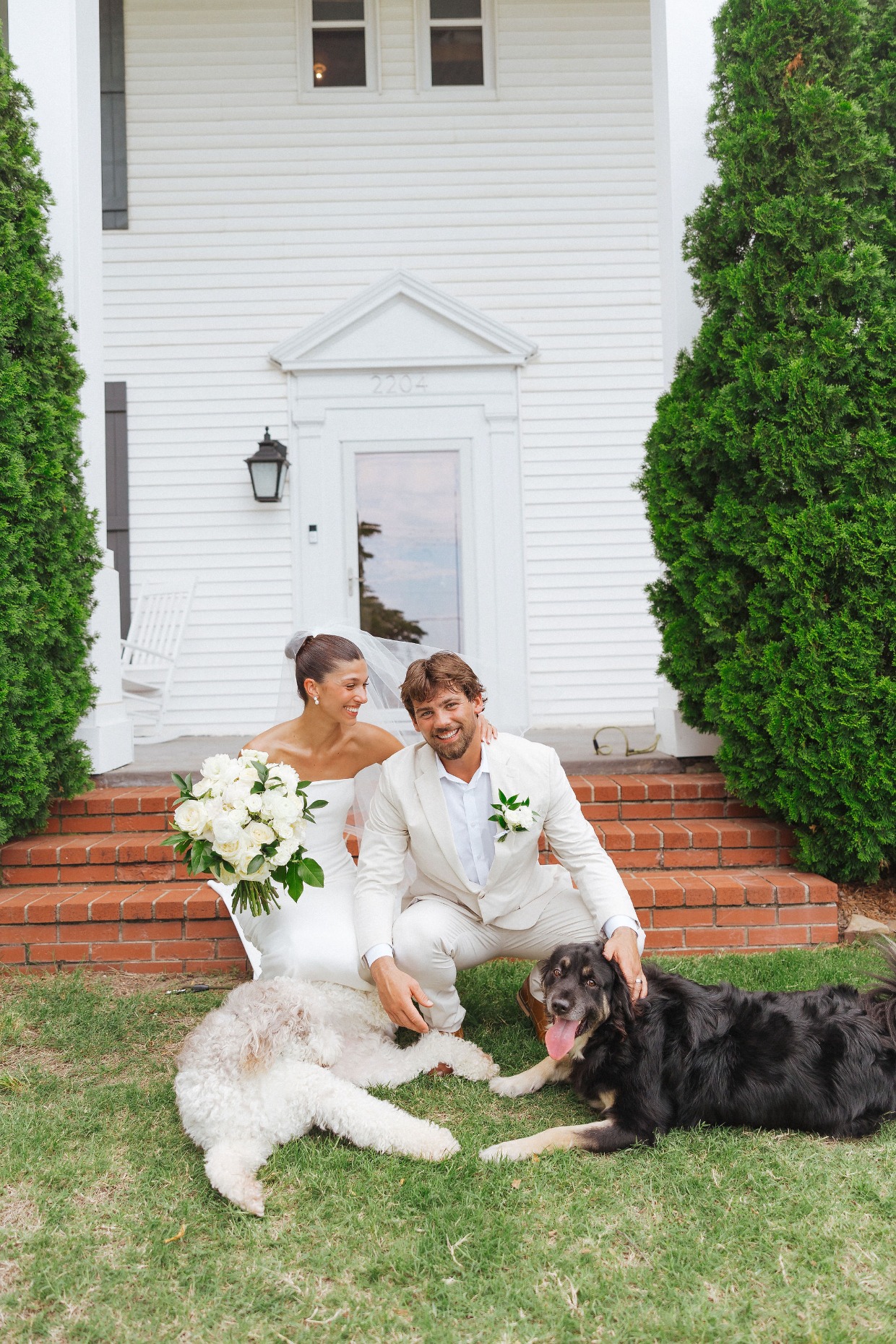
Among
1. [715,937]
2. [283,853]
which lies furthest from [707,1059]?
[715,937]

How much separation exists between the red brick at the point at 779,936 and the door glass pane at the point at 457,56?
7005mm

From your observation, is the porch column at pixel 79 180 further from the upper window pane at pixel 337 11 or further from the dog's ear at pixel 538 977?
the upper window pane at pixel 337 11

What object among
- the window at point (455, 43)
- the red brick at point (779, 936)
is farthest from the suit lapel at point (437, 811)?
the window at point (455, 43)

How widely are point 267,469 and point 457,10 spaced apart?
Result: 4.09 m

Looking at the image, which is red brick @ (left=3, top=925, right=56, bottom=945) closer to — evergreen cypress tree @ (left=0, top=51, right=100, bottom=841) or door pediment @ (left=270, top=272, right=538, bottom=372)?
evergreen cypress tree @ (left=0, top=51, right=100, bottom=841)

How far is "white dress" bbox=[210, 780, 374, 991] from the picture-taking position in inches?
133

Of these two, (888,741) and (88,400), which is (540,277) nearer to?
(88,400)

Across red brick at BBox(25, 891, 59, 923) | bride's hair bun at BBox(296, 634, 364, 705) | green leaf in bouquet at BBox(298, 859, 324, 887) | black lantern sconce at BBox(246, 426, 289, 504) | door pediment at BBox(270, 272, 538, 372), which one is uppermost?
door pediment at BBox(270, 272, 538, 372)

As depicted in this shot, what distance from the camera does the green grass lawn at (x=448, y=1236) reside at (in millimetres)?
2002

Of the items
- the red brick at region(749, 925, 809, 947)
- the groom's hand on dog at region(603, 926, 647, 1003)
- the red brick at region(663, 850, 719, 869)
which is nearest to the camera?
the groom's hand on dog at region(603, 926, 647, 1003)

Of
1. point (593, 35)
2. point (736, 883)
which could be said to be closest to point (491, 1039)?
point (736, 883)

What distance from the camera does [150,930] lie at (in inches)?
165

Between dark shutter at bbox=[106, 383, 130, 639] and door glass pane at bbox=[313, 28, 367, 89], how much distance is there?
3.02 m

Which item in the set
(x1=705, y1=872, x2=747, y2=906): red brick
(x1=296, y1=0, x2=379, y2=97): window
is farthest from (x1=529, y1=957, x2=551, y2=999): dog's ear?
(x1=296, y1=0, x2=379, y2=97): window
